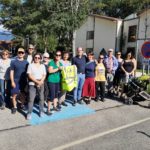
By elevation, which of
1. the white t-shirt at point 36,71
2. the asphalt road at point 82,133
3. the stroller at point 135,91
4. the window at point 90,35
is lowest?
the asphalt road at point 82,133

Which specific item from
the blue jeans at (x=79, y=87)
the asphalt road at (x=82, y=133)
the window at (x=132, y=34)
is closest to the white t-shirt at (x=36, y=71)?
the asphalt road at (x=82, y=133)

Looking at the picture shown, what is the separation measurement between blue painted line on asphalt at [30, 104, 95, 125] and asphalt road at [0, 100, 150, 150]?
21cm

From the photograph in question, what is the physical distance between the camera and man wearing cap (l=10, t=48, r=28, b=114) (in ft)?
28.2

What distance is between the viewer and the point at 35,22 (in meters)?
37.6

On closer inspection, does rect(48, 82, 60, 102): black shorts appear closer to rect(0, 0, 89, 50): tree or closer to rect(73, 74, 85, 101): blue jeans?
rect(73, 74, 85, 101): blue jeans

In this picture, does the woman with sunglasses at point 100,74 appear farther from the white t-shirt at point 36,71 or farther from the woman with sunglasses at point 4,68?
the woman with sunglasses at point 4,68

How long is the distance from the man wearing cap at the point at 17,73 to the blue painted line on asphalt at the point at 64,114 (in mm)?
758

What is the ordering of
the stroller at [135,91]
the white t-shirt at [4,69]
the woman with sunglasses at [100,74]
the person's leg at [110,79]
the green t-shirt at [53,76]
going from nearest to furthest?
the white t-shirt at [4,69] < the green t-shirt at [53,76] < the woman with sunglasses at [100,74] < the stroller at [135,91] < the person's leg at [110,79]

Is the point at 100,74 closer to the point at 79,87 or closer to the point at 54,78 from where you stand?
the point at 79,87

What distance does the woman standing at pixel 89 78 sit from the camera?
34.6 feet

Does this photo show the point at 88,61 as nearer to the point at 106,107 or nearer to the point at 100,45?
the point at 106,107

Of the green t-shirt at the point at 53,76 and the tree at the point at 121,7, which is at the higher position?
the tree at the point at 121,7

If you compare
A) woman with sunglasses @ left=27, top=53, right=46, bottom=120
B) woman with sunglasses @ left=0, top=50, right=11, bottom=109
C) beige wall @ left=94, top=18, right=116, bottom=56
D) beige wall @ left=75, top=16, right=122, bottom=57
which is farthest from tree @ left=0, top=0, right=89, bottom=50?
woman with sunglasses @ left=27, top=53, right=46, bottom=120

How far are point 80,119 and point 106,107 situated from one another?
1.97 metres
